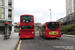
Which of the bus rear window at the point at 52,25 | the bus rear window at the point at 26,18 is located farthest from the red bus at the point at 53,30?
the bus rear window at the point at 26,18

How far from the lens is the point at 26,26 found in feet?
56.3

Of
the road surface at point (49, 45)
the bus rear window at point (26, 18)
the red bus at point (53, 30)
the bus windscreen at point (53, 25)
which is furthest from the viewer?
the bus rear window at point (26, 18)

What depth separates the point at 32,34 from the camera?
1734 centimetres

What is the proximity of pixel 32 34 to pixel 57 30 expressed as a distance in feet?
13.8

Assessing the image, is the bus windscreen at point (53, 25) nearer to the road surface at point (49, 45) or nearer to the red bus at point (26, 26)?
the red bus at point (26, 26)

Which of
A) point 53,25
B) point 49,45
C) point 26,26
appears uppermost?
point 53,25

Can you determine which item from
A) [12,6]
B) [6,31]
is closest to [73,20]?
[12,6]

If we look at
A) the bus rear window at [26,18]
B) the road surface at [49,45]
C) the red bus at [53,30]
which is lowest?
the road surface at [49,45]

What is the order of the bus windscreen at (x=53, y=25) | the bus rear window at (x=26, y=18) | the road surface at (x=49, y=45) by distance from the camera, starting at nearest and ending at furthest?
the road surface at (x=49, y=45), the bus windscreen at (x=53, y=25), the bus rear window at (x=26, y=18)

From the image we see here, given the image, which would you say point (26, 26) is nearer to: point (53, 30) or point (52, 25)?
point (52, 25)

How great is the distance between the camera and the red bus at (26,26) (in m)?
17.1

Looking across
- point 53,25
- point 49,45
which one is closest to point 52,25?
point 53,25

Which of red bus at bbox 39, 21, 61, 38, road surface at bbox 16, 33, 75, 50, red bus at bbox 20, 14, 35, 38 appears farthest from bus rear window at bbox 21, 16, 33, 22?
road surface at bbox 16, 33, 75, 50

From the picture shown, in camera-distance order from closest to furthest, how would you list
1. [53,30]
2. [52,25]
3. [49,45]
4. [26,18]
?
[49,45] → [53,30] → [52,25] → [26,18]
